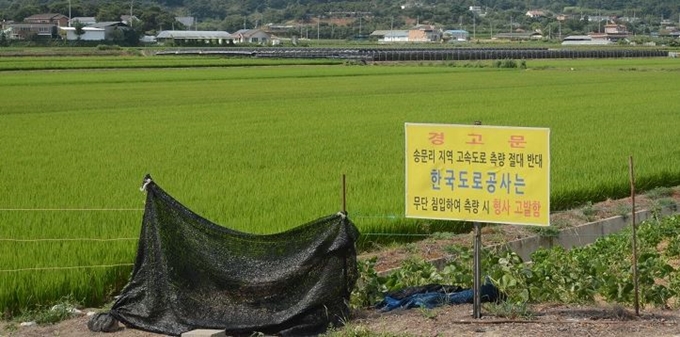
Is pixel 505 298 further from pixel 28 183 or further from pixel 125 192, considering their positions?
pixel 28 183

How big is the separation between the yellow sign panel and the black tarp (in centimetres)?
53

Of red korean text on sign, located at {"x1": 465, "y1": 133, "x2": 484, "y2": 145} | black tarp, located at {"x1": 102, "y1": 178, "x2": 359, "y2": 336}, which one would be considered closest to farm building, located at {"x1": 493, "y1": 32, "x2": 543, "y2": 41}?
black tarp, located at {"x1": 102, "y1": 178, "x2": 359, "y2": 336}

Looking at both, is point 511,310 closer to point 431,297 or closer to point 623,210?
point 431,297

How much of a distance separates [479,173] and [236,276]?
1622mm

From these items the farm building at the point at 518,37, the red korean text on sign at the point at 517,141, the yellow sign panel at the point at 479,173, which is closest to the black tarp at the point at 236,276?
the yellow sign panel at the point at 479,173

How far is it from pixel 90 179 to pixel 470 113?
1336 centimetres

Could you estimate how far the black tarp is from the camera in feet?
23.2

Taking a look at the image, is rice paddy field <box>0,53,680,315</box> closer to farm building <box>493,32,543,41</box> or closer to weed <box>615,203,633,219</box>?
weed <box>615,203,633,219</box>

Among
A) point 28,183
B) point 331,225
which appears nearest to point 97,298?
point 331,225

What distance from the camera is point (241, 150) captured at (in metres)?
18.2

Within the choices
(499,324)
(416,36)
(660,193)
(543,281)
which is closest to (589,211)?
(660,193)

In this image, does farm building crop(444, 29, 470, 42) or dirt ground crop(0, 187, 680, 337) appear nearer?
dirt ground crop(0, 187, 680, 337)

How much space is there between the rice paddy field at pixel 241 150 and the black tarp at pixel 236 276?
55.5 inches

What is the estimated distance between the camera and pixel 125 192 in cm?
1306
